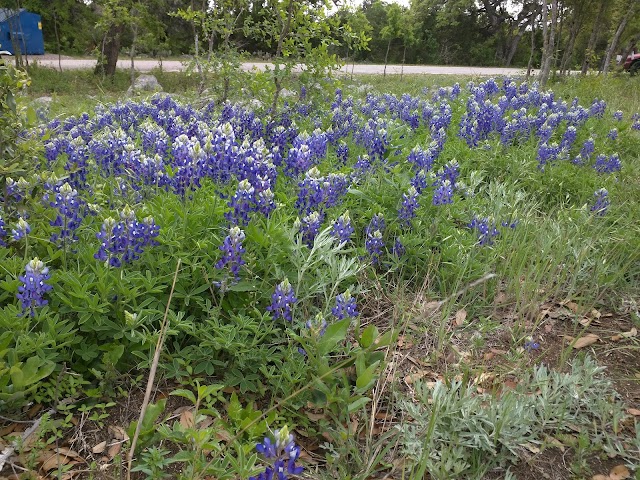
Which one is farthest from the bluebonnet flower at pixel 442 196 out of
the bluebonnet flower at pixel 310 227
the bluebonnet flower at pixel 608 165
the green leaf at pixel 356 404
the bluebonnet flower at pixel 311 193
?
the bluebonnet flower at pixel 608 165

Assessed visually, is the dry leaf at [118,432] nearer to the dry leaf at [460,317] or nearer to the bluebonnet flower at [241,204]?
the bluebonnet flower at [241,204]

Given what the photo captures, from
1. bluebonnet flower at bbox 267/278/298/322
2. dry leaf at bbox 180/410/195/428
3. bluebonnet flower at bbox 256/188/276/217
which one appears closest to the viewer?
dry leaf at bbox 180/410/195/428

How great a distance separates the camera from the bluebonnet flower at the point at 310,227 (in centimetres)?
283

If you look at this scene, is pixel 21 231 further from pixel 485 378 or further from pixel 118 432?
pixel 485 378

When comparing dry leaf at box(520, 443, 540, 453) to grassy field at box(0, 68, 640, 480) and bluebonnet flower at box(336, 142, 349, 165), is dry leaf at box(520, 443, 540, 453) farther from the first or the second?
bluebonnet flower at box(336, 142, 349, 165)

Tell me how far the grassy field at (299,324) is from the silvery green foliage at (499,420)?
0.04 feet

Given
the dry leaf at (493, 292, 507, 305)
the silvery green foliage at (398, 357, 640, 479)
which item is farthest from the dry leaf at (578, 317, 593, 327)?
the silvery green foliage at (398, 357, 640, 479)

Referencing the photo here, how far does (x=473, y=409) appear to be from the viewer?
2.21m

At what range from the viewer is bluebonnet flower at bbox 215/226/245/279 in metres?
2.41

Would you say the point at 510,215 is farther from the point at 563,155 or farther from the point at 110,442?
the point at 110,442

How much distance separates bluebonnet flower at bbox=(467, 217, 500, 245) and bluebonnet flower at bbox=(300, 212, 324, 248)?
1.24 meters

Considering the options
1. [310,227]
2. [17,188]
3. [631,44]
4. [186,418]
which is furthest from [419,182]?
[631,44]

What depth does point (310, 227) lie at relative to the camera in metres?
2.83

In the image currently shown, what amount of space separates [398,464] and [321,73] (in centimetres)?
472
